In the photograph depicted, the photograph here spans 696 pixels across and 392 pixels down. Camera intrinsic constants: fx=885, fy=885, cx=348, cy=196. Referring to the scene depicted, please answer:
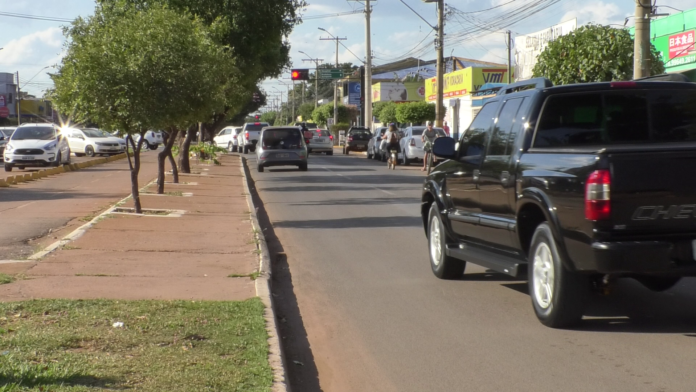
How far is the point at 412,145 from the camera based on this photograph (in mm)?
34031

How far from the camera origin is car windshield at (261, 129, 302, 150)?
1212 inches

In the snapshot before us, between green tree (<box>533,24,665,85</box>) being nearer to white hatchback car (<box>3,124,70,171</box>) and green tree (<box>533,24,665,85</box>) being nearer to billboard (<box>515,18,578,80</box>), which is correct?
billboard (<box>515,18,578,80</box>)

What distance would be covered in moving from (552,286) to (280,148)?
24.5m

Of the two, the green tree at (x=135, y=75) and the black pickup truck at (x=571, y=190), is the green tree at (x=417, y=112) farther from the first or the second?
the black pickup truck at (x=571, y=190)

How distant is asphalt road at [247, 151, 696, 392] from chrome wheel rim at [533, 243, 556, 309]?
0.77 ft

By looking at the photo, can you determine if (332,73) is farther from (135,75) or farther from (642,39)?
(135,75)

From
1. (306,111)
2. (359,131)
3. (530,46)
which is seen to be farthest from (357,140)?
(306,111)

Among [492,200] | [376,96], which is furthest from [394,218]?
[376,96]

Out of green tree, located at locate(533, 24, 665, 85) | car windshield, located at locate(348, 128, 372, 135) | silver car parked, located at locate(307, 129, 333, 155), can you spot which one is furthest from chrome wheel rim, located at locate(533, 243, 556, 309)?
car windshield, located at locate(348, 128, 372, 135)

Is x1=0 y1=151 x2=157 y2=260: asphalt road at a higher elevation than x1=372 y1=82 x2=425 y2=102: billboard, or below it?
below

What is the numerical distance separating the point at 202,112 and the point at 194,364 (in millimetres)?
Result: 12154

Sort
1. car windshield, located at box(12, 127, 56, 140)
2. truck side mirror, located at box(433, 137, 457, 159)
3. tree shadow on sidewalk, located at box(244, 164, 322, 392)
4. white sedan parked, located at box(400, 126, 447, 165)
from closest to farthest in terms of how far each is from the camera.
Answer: tree shadow on sidewalk, located at box(244, 164, 322, 392) < truck side mirror, located at box(433, 137, 457, 159) < car windshield, located at box(12, 127, 56, 140) < white sedan parked, located at box(400, 126, 447, 165)

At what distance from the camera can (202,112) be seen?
17.3 metres

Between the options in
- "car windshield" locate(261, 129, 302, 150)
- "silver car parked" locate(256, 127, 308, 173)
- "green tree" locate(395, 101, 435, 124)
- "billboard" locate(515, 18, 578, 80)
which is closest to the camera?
"silver car parked" locate(256, 127, 308, 173)
